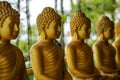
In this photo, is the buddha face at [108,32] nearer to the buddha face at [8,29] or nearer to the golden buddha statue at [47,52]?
the golden buddha statue at [47,52]

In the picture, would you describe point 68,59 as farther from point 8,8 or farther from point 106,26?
point 8,8

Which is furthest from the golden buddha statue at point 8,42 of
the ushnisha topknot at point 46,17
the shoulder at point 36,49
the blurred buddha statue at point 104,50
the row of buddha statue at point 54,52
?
the blurred buddha statue at point 104,50

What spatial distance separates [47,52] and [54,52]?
0.15 feet

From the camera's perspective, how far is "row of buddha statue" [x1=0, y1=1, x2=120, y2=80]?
72.3 inches

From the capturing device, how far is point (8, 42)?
1881 millimetres

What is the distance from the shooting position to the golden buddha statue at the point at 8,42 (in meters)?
1.82

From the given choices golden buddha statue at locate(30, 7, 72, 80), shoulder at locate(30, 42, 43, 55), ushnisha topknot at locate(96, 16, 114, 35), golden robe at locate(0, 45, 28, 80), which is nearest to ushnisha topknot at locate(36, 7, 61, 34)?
golden buddha statue at locate(30, 7, 72, 80)

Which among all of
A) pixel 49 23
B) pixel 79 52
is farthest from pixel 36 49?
pixel 79 52

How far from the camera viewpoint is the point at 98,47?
9.13ft

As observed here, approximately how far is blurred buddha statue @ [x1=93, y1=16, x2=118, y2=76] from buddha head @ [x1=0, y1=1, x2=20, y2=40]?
3.53 ft

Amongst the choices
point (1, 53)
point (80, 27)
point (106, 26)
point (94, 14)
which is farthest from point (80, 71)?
point (94, 14)

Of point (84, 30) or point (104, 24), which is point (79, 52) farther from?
point (104, 24)

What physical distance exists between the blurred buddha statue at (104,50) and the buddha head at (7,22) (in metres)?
1.08

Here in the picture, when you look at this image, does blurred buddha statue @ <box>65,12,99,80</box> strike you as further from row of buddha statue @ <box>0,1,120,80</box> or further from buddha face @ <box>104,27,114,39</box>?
buddha face @ <box>104,27,114,39</box>
